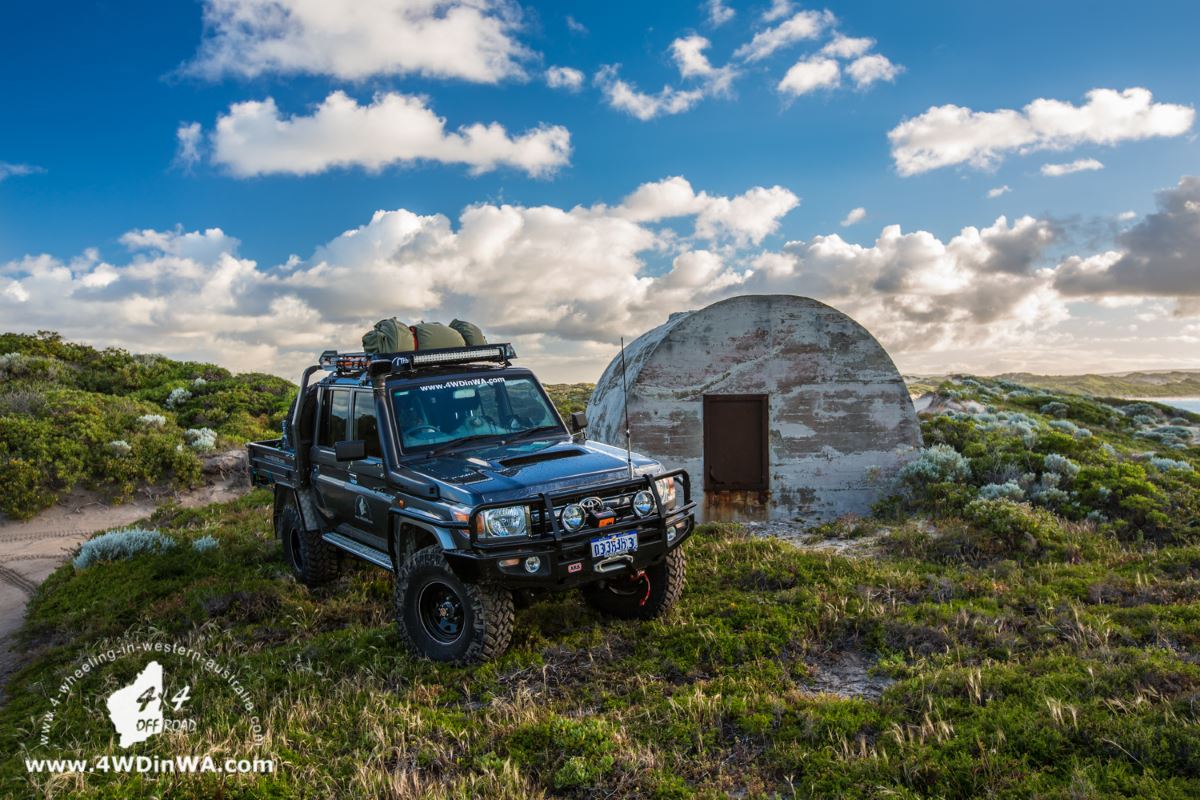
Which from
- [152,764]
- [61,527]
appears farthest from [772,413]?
[61,527]

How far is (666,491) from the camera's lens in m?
6.93

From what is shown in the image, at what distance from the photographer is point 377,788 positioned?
4.46m

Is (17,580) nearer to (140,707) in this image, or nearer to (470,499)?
(140,707)

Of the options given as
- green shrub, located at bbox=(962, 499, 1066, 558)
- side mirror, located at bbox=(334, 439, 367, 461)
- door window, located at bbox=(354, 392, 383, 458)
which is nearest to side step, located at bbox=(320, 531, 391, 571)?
door window, located at bbox=(354, 392, 383, 458)

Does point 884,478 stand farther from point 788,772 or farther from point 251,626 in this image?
point 251,626

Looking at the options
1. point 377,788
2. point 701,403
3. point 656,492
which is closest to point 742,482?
point 701,403

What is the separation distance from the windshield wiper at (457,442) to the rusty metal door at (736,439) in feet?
16.9

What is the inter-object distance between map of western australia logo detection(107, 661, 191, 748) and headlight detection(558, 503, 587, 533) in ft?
10.4

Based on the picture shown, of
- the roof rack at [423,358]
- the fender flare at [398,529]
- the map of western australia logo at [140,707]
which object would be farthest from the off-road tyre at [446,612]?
the roof rack at [423,358]

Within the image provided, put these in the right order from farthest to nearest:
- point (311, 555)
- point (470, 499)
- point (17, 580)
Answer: point (17, 580)
point (311, 555)
point (470, 499)

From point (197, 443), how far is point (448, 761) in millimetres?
18187

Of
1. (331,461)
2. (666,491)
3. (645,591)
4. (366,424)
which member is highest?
(366,424)

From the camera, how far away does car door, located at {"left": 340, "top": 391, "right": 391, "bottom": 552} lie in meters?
7.41

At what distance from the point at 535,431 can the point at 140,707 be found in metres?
4.05
